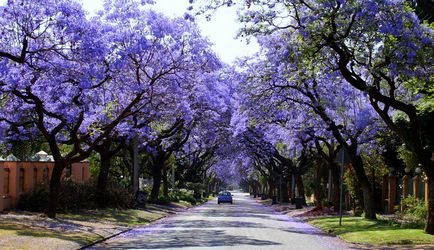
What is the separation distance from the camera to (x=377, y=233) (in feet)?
66.4

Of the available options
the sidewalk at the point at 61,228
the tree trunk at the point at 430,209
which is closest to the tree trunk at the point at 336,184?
the sidewalk at the point at 61,228

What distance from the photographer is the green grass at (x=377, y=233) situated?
18125 mm

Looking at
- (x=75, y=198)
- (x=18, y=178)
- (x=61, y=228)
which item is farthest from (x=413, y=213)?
(x=18, y=178)

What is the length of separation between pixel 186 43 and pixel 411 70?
10578 mm

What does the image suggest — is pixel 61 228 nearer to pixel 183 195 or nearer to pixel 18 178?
pixel 18 178

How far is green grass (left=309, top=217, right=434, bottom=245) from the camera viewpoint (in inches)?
714

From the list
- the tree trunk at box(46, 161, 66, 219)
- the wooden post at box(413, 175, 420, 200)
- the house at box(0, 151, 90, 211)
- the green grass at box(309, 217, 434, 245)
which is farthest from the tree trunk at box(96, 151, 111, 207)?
the wooden post at box(413, 175, 420, 200)

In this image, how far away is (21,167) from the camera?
28094mm

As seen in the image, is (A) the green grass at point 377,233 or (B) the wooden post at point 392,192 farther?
(B) the wooden post at point 392,192

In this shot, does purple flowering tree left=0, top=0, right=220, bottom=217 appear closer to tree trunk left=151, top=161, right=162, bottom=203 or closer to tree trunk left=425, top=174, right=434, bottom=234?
tree trunk left=425, top=174, right=434, bottom=234

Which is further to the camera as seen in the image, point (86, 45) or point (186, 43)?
point (186, 43)

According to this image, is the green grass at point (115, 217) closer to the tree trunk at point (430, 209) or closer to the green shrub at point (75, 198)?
the green shrub at point (75, 198)

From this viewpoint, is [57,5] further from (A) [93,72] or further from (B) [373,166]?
(B) [373,166]

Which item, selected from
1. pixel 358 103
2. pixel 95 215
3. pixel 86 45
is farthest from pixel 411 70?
pixel 95 215
